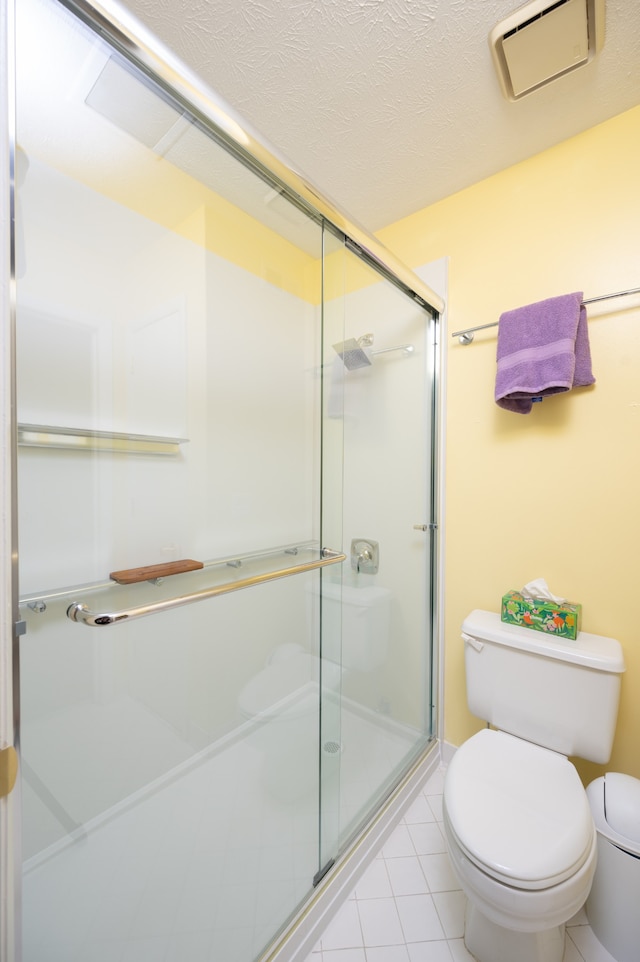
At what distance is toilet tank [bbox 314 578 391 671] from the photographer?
1331 millimetres

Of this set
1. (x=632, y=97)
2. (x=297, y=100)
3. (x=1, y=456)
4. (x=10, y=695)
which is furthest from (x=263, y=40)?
(x=10, y=695)

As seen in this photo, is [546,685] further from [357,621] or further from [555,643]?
[357,621]

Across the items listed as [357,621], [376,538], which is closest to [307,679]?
[357,621]

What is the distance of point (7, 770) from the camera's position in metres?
0.48

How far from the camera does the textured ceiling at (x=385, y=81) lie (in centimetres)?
94

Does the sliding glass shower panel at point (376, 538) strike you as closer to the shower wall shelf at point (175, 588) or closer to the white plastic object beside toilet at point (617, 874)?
the shower wall shelf at point (175, 588)

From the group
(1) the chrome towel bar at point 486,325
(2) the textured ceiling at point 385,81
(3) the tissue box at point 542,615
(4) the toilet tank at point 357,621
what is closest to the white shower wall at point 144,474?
(4) the toilet tank at point 357,621

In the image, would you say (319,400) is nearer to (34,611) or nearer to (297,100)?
(297,100)

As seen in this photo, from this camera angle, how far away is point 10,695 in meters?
0.50

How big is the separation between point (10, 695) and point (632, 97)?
2031 mm

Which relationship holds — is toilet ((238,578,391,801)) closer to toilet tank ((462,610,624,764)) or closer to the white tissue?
toilet tank ((462,610,624,764))

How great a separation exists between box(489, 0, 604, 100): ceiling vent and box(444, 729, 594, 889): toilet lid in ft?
6.18

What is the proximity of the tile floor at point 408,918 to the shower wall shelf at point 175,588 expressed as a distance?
92cm

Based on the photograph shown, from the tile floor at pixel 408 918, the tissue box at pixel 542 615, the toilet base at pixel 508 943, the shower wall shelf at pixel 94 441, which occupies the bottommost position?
the tile floor at pixel 408 918
